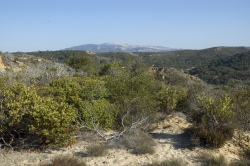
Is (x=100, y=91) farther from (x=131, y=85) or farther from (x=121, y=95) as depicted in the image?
(x=131, y=85)

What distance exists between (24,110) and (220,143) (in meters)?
7.11

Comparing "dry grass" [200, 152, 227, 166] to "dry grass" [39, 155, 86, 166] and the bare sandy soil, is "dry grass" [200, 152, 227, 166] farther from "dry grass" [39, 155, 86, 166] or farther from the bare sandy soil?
"dry grass" [39, 155, 86, 166]

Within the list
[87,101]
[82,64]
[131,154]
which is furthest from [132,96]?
[82,64]

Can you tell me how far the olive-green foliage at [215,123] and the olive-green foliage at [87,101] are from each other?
4214 mm

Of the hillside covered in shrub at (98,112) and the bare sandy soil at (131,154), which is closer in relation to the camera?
the bare sandy soil at (131,154)

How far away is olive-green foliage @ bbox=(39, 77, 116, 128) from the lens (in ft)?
27.9

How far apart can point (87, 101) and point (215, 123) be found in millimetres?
5989

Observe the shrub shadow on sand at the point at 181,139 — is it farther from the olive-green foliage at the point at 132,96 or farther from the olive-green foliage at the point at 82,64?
the olive-green foliage at the point at 82,64

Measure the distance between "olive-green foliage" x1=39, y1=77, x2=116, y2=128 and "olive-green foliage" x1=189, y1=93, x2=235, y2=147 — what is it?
4.21 metres

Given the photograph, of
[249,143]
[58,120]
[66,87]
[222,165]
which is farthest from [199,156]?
[66,87]

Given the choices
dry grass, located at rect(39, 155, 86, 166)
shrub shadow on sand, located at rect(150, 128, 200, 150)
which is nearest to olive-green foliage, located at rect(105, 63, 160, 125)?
shrub shadow on sand, located at rect(150, 128, 200, 150)

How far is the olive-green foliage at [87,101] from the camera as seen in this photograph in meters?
8.52

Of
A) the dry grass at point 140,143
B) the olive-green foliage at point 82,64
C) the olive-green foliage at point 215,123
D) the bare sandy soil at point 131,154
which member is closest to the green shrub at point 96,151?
the bare sandy soil at point 131,154

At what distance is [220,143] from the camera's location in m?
6.53
